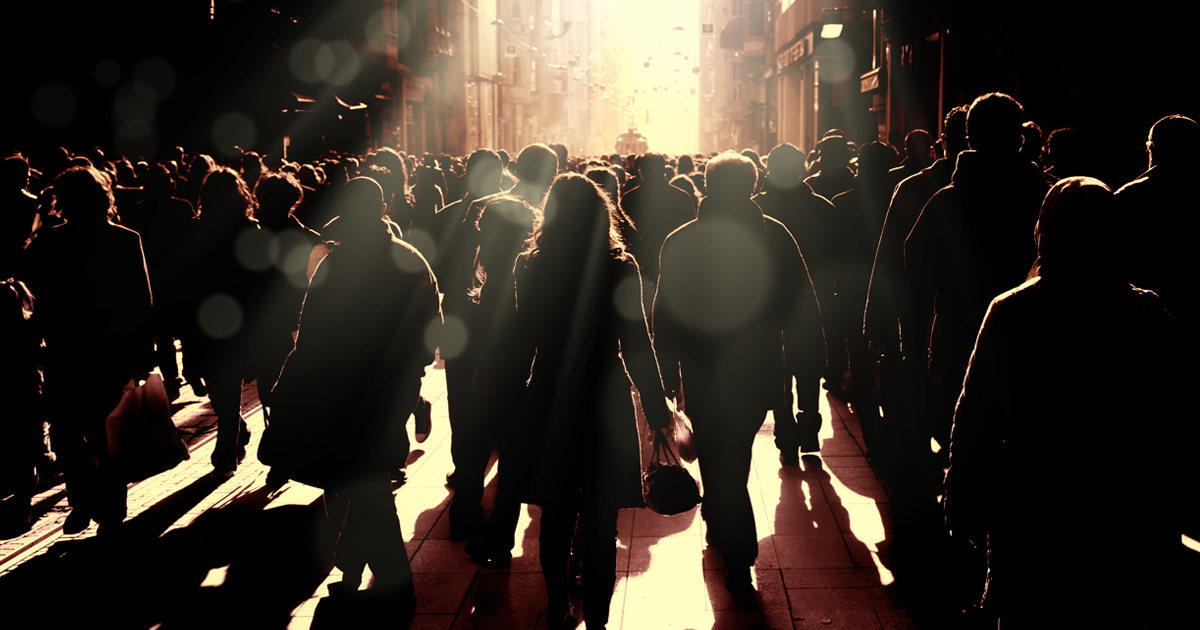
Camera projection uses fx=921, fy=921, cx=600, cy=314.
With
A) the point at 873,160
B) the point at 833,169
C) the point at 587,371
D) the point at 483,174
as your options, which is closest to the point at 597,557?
the point at 587,371

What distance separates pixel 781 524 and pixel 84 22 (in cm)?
2192

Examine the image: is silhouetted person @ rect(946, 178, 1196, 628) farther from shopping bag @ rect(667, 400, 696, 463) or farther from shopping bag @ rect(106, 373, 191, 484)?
shopping bag @ rect(106, 373, 191, 484)

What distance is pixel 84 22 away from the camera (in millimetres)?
21219

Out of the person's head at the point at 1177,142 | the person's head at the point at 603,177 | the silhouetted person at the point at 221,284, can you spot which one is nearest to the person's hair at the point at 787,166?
the person's head at the point at 603,177

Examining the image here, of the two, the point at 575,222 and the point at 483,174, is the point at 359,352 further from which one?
the point at 483,174

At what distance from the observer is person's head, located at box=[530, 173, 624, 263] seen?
12.4 feet

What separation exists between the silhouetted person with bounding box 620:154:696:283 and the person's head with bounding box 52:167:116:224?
343cm

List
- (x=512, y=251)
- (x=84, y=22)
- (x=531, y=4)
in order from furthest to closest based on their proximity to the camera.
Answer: (x=531, y=4) → (x=84, y=22) → (x=512, y=251)

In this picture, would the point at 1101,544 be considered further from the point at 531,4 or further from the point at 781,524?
the point at 531,4

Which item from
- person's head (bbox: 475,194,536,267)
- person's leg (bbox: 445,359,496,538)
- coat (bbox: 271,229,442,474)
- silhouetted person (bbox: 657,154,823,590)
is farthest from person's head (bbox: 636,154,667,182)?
coat (bbox: 271,229,442,474)

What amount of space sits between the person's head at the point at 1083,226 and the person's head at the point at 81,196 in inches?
193

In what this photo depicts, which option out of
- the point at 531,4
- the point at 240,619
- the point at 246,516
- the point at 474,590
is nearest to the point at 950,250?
the point at 474,590

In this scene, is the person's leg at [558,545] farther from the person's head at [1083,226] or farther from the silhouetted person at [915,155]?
the silhouetted person at [915,155]

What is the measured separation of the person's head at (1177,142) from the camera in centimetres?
492
